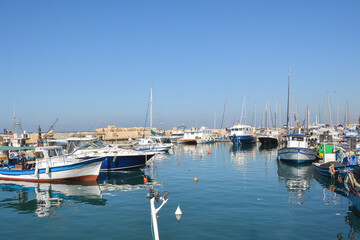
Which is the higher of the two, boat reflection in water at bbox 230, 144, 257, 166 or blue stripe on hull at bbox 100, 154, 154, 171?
blue stripe on hull at bbox 100, 154, 154, 171

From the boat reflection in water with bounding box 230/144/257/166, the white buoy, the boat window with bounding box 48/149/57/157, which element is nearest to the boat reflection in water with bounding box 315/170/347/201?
the white buoy

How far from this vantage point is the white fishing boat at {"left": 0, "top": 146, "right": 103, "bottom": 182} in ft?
83.1

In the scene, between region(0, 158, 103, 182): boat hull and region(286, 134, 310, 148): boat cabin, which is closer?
region(0, 158, 103, 182): boat hull

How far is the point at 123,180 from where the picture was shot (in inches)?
1072

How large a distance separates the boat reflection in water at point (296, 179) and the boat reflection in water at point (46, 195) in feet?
41.3

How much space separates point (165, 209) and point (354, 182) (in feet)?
35.2

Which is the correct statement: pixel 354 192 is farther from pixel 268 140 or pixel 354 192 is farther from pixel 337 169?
pixel 268 140

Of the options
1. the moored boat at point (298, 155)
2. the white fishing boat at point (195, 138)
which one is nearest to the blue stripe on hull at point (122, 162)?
the moored boat at point (298, 155)

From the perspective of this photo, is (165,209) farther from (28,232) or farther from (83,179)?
(83,179)

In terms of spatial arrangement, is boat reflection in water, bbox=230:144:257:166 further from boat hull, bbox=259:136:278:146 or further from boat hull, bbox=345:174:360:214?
boat hull, bbox=345:174:360:214

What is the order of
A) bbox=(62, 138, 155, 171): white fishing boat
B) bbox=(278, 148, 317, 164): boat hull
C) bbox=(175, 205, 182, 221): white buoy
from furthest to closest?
bbox=(278, 148, 317, 164): boat hull
bbox=(62, 138, 155, 171): white fishing boat
bbox=(175, 205, 182, 221): white buoy

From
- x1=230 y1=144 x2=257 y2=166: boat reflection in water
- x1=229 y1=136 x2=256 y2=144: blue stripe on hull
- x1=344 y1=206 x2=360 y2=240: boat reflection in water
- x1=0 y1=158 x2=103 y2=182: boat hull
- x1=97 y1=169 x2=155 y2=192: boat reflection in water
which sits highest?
x1=229 y1=136 x2=256 y2=144: blue stripe on hull

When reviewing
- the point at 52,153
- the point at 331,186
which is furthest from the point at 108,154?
the point at 331,186

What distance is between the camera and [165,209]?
17.0 metres
